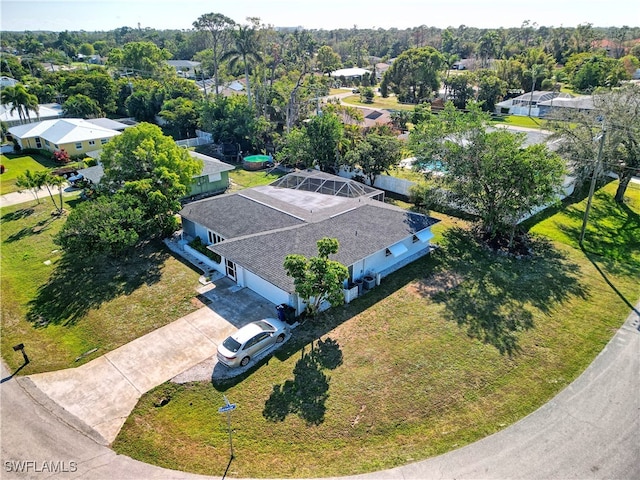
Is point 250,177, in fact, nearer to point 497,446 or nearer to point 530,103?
point 497,446

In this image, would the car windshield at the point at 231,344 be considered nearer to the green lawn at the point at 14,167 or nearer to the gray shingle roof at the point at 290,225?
the gray shingle roof at the point at 290,225

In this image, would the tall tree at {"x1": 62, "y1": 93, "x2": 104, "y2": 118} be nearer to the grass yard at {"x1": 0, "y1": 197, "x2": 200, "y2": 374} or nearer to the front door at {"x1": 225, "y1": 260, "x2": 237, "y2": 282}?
the grass yard at {"x1": 0, "y1": 197, "x2": 200, "y2": 374}

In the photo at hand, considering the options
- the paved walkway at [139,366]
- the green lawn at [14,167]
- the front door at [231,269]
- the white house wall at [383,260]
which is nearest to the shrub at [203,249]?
the front door at [231,269]

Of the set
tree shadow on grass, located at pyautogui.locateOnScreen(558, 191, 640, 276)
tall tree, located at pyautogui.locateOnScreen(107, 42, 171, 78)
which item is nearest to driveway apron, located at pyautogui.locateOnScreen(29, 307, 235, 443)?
tree shadow on grass, located at pyautogui.locateOnScreen(558, 191, 640, 276)

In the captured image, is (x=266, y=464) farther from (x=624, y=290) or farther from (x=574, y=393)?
(x=624, y=290)

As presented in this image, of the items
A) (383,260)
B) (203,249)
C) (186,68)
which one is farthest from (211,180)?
(186,68)

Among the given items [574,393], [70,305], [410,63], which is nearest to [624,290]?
[574,393]
